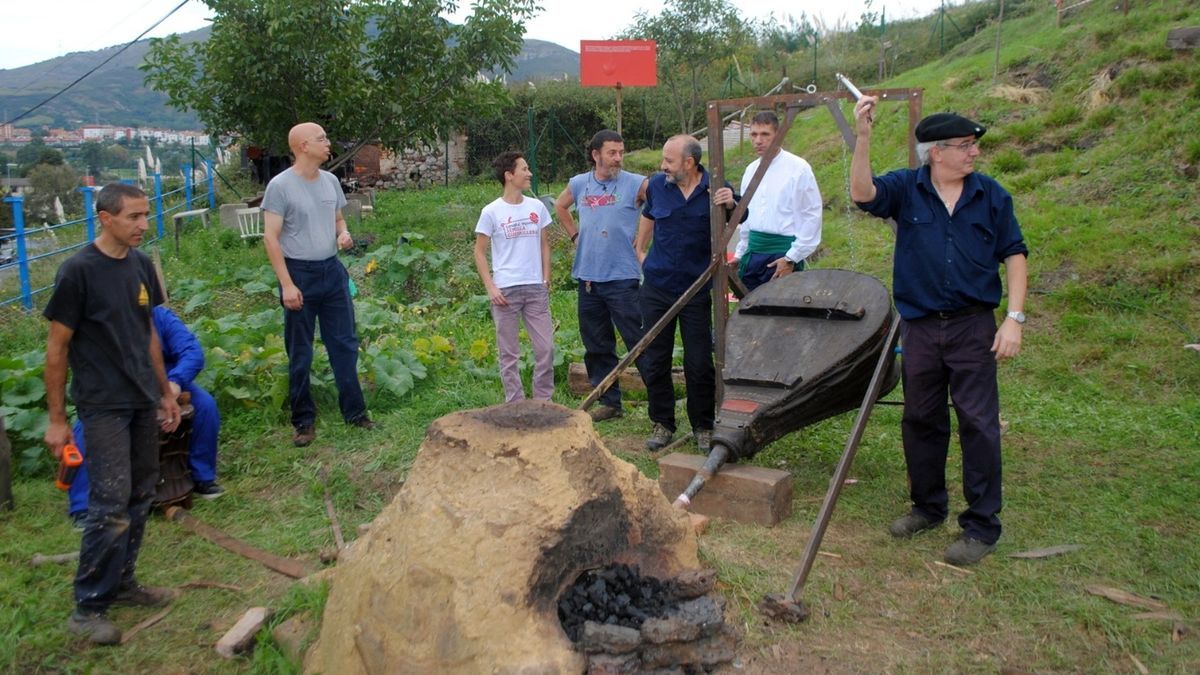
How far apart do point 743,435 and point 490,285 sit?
6.27 feet

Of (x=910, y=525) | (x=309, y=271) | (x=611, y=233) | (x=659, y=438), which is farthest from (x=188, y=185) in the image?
(x=910, y=525)

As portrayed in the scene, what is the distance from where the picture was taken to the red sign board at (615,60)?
13.2m

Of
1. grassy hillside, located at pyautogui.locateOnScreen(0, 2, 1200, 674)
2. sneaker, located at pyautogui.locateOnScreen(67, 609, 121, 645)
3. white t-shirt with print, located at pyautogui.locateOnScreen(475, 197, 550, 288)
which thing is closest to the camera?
grassy hillside, located at pyautogui.locateOnScreen(0, 2, 1200, 674)

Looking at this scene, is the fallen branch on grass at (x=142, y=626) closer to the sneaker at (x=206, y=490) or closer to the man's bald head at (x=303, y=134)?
the sneaker at (x=206, y=490)

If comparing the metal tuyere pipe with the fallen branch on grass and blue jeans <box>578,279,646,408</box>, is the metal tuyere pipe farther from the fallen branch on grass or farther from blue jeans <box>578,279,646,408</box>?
the fallen branch on grass

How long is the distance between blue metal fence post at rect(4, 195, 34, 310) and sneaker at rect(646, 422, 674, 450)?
6.17m

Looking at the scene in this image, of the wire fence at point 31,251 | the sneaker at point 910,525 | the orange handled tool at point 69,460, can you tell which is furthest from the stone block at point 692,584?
the wire fence at point 31,251

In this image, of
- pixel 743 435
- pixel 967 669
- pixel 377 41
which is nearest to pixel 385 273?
pixel 377 41

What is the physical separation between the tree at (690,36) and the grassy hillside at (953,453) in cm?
873

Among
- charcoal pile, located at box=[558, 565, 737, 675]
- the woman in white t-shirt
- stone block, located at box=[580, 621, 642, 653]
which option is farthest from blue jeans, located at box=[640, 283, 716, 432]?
stone block, located at box=[580, 621, 642, 653]

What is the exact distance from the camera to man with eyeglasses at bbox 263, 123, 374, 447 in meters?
5.18

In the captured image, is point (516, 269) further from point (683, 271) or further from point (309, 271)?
point (309, 271)

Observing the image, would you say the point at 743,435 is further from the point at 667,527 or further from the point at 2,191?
the point at 2,191

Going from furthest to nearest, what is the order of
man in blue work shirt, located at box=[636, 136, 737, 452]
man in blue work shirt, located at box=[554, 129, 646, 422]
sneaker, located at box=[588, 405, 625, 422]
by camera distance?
sneaker, located at box=[588, 405, 625, 422] < man in blue work shirt, located at box=[554, 129, 646, 422] < man in blue work shirt, located at box=[636, 136, 737, 452]
